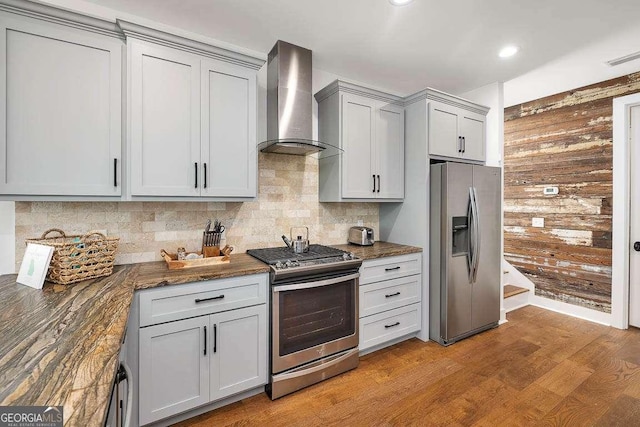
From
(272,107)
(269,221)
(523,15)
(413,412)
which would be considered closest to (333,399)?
(413,412)

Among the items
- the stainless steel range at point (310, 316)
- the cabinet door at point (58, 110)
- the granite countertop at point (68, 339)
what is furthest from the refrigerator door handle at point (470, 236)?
the cabinet door at point (58, 110)

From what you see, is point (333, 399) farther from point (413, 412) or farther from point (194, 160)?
point (194, 160)

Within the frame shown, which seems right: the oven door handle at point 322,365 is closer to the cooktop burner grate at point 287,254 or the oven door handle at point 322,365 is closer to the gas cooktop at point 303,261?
the gas cooktop at point 303,261

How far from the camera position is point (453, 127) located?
10.2 feet

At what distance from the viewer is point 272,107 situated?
2572 millimetres

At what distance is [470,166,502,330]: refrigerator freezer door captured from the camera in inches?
122

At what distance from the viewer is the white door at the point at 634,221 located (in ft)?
10.6

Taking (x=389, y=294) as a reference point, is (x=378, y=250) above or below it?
above

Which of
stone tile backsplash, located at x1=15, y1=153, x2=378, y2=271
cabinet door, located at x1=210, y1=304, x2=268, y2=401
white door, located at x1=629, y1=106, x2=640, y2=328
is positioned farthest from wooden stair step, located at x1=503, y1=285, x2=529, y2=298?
cabinet door, located at x1=210, y1=304, x2=268, y2=401

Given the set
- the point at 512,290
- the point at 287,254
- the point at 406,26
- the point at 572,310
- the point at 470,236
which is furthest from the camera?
the point at 512,290

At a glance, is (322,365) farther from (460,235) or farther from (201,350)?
(460,235)

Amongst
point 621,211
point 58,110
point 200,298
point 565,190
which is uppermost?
point 58,110

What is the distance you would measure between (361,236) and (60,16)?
2.70 m

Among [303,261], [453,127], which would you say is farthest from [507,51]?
[303,261]
